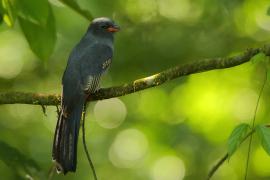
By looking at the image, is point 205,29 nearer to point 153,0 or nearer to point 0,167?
point 153,0

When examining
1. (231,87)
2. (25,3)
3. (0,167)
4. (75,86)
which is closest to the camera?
(25,3)

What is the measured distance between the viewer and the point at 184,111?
947 centimetres

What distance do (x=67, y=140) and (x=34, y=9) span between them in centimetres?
197

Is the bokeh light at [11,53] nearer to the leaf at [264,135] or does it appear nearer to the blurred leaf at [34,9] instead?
the blurred leaf at [34,9]

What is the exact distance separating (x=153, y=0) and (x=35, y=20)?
21.3 ft

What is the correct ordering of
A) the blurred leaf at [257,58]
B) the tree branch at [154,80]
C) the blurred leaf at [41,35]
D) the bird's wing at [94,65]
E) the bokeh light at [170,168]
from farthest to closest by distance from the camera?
the bokeh light at [170,168] < the bird's wing at [94,65] < the tree branch at [154,80] < the blurred leaf at [41,35] < the blurred leaf at [257,58]

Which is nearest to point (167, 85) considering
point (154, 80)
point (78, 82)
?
point (78, 82)

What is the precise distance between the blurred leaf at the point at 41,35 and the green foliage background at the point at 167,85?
15.4ft

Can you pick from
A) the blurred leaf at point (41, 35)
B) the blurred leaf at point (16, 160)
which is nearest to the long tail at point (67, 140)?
the blurred leaf at point (16, 160)

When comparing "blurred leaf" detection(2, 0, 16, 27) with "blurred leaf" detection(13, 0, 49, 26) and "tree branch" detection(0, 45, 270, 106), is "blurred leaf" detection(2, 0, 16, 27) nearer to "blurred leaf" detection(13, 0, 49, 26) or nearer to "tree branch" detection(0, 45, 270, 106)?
"blurred leaf" detection(13, 0, 49, 26)

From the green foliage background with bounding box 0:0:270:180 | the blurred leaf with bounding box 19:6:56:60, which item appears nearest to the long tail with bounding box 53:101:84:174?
the blurred leaf with bounding box 19:6:56:60

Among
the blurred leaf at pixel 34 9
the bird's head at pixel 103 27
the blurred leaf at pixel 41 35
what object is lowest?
the blurred leaf at pixel 41 35

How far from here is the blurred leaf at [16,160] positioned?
12.6 ft

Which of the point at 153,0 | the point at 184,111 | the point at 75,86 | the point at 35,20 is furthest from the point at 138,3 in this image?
the point at 35,20
